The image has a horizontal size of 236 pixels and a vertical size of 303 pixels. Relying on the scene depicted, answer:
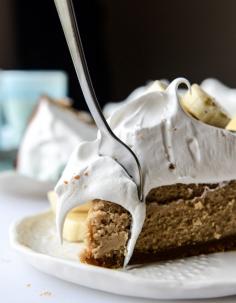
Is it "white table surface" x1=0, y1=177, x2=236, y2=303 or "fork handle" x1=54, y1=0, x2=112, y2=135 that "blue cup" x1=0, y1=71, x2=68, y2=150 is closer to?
"white table surface" x1=0, y1=177, x2=236, y2=303

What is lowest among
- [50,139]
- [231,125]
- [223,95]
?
[223,95]

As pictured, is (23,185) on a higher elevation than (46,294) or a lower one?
lower

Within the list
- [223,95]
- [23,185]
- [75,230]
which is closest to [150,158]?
[75,230]

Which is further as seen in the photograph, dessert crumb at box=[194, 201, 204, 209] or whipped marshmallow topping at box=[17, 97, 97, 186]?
whipped marshmallow topping at box=[17, 97, 97, 186]

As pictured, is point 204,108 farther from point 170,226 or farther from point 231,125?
point 170,226

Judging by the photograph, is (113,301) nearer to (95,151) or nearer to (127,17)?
(95,151)

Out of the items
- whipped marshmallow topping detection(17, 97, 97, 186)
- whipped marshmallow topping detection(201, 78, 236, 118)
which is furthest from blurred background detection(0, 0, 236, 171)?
whipped marshmallow topping detection(17, 97, 97, 186)
